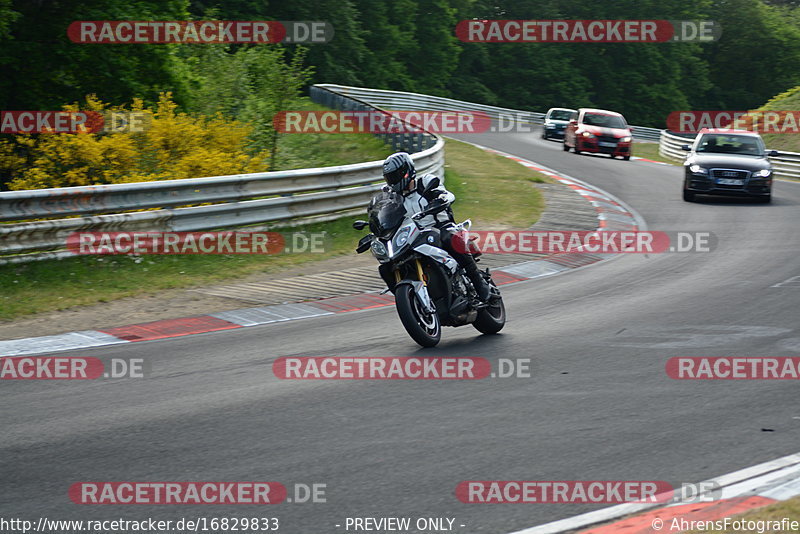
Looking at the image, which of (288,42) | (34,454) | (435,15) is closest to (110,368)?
(34,454)

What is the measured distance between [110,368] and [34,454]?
2381mm

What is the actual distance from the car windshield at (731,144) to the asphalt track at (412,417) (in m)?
11.9

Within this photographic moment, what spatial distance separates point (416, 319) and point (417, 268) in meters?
0.49

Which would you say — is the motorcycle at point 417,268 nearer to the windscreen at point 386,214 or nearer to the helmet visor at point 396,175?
the windscreen at point 386,214

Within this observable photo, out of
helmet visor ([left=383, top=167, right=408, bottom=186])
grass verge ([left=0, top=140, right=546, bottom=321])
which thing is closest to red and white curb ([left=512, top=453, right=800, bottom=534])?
helmet visor ([left=383, top=167, right=408, bottom=186])

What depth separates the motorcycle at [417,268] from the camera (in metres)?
8.64

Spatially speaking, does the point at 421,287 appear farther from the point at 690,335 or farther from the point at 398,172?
the point at 690,335

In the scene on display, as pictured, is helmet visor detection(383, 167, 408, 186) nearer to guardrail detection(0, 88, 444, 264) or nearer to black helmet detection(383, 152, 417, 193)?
black helmet detection(383, 152, 417, 193)

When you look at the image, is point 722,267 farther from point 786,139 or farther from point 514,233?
point 786,139

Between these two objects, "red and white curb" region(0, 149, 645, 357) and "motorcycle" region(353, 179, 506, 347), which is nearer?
"motorcycle" region(353, 179, 506, 347)

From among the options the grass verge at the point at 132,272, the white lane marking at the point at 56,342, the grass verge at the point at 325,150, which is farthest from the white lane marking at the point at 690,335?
the grass verge at the point at 325,150

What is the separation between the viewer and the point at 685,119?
248 feet

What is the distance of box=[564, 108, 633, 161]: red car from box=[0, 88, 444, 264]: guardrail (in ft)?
59.1

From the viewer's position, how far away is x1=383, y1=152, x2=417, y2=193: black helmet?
8.86 metres
